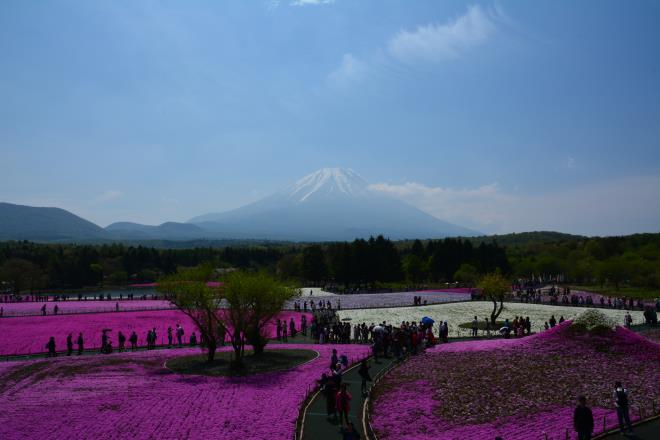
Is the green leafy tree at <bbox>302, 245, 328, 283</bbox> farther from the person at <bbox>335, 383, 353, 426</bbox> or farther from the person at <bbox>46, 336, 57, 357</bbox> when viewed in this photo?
the person at <bbox>335, 383, 353, 426</bbox>

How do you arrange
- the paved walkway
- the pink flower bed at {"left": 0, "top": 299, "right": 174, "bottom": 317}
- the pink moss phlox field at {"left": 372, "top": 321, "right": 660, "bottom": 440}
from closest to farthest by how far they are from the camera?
the paved walkway
the pink moss phlox field at {"left": 372, "top": 321, "right": 660, "bottom": 440}
the pink flower bed at {"left": 0, "top": 299, "right": 174, "bottom": 317}

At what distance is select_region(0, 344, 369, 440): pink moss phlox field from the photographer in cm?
1599

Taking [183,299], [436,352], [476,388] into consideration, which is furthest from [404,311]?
[476,388]

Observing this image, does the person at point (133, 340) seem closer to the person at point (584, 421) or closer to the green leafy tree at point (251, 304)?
the green leafy tree at point (251, 304)

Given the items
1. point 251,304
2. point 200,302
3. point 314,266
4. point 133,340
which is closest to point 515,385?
point 251,304

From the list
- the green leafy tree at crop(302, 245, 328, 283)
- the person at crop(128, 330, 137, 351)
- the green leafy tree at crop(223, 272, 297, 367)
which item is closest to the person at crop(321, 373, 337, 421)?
the green leafy tree at crop(223, 272, 297, 367)

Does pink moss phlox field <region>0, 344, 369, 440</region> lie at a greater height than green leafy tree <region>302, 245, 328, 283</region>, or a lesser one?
lesser

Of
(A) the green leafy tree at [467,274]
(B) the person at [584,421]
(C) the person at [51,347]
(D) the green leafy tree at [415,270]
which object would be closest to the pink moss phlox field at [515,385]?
(B) the person at [584,421]

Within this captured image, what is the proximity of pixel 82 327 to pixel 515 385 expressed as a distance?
110 ft

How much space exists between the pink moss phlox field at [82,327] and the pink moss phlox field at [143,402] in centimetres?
800

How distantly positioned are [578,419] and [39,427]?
55.0ft

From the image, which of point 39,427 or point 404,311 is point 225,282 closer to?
point 39,427

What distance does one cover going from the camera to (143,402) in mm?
19109

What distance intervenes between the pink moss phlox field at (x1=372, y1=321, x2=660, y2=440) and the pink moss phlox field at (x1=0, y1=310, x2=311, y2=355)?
13911mm
